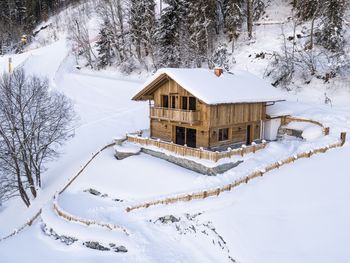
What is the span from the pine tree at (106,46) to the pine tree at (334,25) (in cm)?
3215

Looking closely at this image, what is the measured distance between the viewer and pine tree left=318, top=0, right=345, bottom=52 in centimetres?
3566

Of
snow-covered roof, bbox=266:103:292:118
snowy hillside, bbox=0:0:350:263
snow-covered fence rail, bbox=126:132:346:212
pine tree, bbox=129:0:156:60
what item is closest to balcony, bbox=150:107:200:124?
snowy hillside, bbox=0:0:350:263

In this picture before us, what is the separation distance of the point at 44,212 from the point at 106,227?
516 centimetres

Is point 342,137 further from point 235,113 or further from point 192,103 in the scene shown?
point 192,103

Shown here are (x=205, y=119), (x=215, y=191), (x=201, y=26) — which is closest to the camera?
(x=215, y=191)

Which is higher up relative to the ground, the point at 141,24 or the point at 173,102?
the point at 141,24

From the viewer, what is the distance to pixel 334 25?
118 feet

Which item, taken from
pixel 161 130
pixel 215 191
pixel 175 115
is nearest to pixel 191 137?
pixel 175 115

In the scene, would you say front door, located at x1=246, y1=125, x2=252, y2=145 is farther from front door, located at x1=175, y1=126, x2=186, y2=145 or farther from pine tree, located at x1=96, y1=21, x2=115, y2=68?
pine tree, located at x1=96, y1=21, x2=115, y2=68

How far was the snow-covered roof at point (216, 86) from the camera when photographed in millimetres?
23650

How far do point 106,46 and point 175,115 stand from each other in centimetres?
3564

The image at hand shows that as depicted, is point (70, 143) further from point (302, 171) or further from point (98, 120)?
point (302, 171)

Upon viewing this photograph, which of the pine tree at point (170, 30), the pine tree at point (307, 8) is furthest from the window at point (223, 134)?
the pine tree at point (170, 30)

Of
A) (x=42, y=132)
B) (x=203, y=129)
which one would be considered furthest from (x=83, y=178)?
(x=203, y=129)
